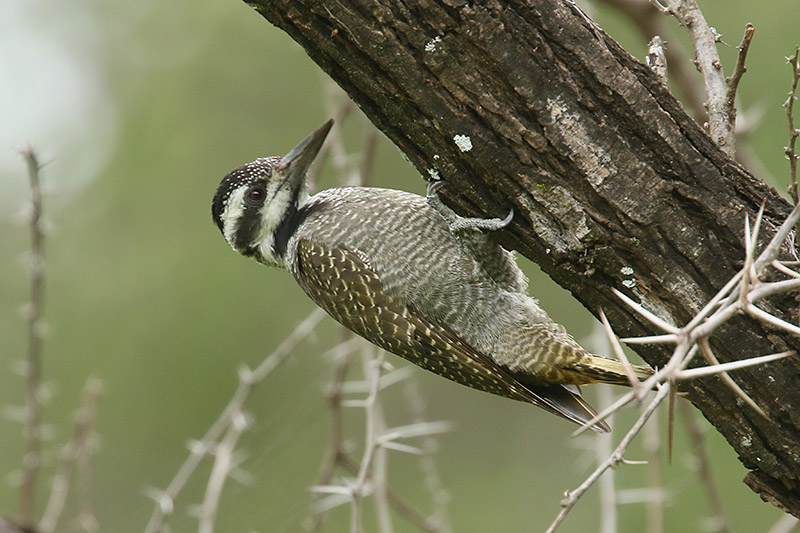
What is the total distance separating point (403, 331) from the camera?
3.50 meters

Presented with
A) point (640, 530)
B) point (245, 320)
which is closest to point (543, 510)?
point (640, 530)

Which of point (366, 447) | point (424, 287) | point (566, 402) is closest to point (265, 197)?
point (424, 287)

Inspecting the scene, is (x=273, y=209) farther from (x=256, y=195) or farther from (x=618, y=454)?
(x=618, y=454)

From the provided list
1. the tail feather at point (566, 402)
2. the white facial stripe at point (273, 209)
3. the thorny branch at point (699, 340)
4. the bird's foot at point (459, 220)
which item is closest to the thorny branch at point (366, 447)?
the white facial stripe at point (273, 209)

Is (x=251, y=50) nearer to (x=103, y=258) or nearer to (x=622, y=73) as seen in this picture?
(x=103, y=258)

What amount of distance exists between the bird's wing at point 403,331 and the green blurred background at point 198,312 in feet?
12.3

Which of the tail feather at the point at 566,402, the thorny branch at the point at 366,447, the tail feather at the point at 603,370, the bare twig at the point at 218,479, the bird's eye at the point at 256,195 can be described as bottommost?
the bare twig at the point at 218,479

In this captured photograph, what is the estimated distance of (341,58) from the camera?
238cm

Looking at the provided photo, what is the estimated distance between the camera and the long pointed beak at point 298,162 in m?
3.84

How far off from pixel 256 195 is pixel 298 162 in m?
0.24

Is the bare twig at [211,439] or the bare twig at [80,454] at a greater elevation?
the bare twig at [211,439]

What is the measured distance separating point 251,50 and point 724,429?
7102 mm

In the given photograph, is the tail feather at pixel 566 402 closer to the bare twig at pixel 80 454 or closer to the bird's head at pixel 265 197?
the bird's head at pixel 265 197

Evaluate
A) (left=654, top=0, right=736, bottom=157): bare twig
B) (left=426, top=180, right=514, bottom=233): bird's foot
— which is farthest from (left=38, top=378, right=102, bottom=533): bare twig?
(left=654, top=0, right=736, bottom=157): bare twig
